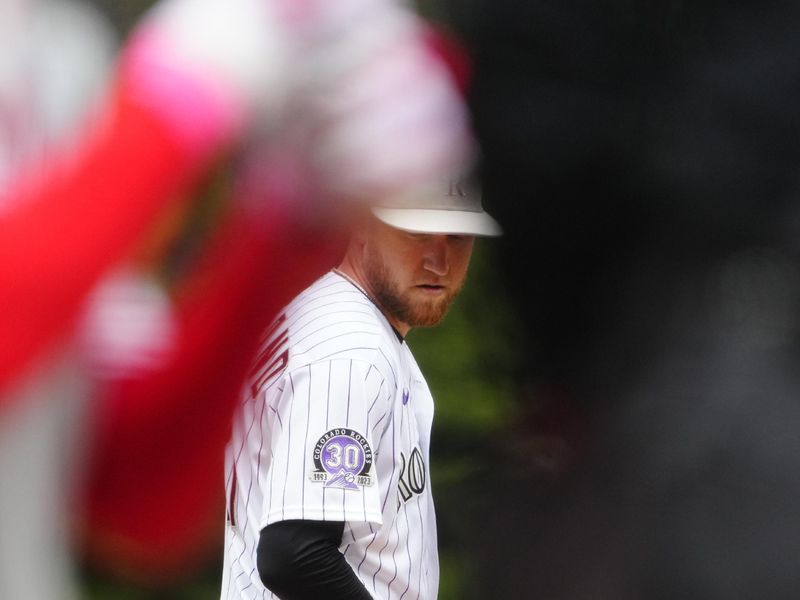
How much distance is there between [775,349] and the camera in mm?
3652

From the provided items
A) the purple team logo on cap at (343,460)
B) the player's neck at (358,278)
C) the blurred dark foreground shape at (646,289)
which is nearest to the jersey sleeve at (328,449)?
the purple team logo on cap at (343,460)

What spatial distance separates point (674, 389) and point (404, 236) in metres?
2.13

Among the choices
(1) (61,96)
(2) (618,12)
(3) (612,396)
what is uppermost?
(2) (618,12)

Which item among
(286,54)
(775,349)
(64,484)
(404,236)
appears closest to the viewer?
(286,54)

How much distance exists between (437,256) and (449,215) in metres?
0.08

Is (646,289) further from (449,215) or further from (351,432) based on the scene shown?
(351,432)

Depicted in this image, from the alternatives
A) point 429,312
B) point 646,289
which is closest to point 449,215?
point 429,312

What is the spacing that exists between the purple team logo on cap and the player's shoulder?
123 millimetres

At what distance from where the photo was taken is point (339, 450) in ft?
5.90

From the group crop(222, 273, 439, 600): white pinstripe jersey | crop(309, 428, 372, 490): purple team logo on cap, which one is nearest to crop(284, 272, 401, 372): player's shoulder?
crop(222, 273, 439, 600): white pinstripe jersey

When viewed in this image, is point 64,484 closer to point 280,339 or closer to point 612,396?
point 280,339

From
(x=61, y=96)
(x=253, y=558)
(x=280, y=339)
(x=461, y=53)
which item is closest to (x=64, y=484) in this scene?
(x=61, y=96)

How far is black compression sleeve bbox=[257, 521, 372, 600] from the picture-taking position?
1785 millimetres

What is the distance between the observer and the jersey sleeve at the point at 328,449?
1.79 m
